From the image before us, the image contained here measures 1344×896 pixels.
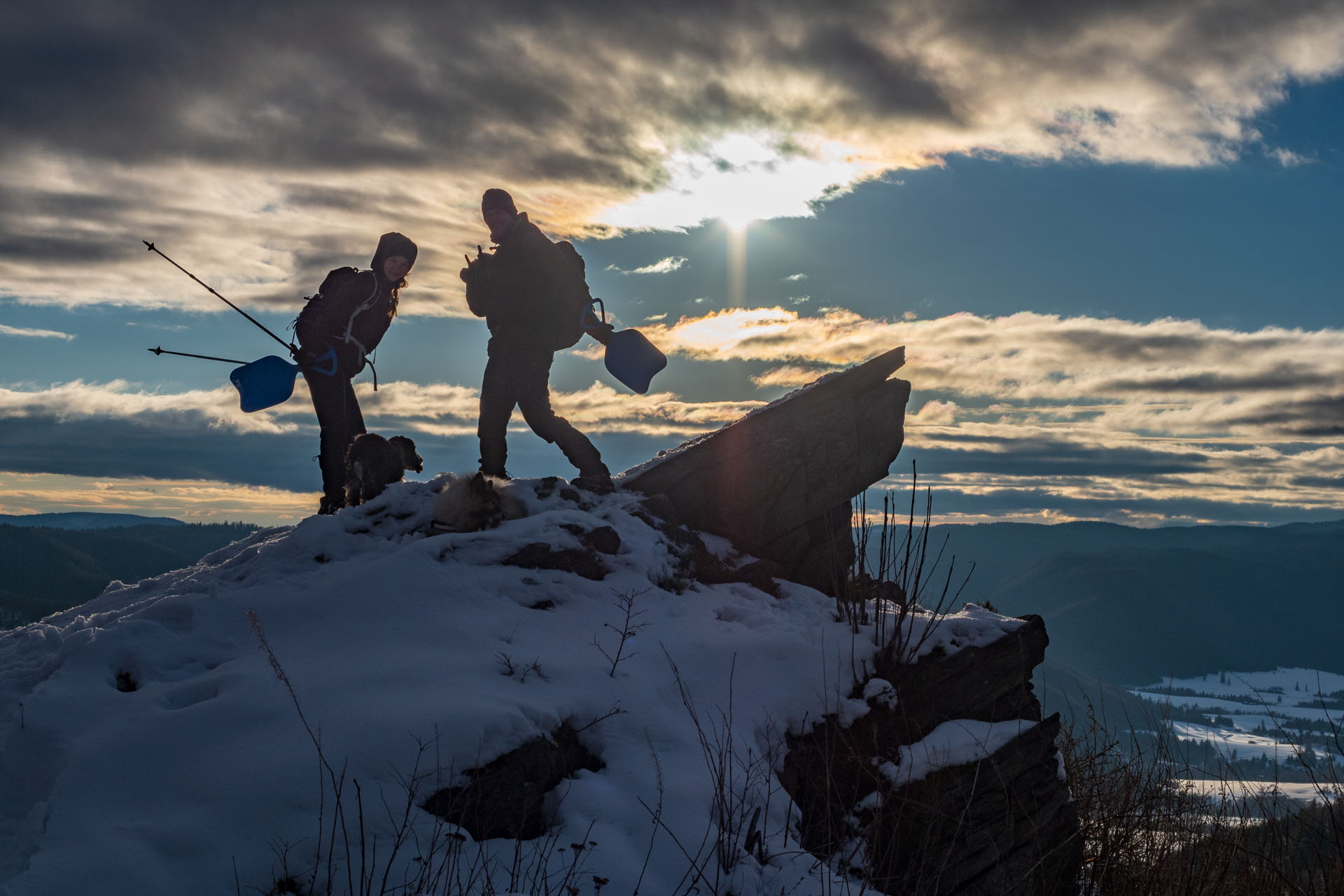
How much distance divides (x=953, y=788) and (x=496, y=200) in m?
6.88

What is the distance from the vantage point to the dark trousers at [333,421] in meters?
8.92

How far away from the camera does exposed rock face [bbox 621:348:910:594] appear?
8.48 metres

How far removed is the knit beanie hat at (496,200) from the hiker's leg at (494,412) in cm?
157

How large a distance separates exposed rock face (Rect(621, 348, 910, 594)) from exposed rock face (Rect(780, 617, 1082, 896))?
6.20 feet

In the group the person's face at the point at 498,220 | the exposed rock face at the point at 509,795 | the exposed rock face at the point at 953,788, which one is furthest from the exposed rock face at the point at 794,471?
the exposed rock face at the point at 509,795

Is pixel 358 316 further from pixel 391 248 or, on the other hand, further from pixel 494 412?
pixel 494 412

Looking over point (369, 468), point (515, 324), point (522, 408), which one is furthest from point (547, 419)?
point (369, 468)

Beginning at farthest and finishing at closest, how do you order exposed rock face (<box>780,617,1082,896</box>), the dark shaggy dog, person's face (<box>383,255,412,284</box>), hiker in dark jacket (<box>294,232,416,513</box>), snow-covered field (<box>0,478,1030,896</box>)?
1. person's face (<box>383,255,412,284</box>)
2. hiker in dark jacket (<box>294,232,416,513</box>)
3. the dark shaggy dog
4. exposed rock face (<box>780,617,1082,896</box>)
5. snow-covered field (<box>0,478,1030,896</box>)

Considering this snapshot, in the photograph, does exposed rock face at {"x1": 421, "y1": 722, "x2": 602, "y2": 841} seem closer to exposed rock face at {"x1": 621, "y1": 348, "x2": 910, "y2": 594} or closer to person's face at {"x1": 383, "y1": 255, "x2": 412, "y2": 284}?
exposed rock face at {"x1": 621, "y1": 348, "x2": 910, "y2": 594}

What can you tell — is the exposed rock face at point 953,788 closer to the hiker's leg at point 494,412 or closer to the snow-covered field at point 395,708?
the snow-covered field at point 395,708

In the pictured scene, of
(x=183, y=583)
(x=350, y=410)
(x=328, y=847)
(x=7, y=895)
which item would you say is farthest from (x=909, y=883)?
(x=350, y=410)

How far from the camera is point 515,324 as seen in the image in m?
8.51

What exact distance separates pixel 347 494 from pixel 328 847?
5119 millimetres

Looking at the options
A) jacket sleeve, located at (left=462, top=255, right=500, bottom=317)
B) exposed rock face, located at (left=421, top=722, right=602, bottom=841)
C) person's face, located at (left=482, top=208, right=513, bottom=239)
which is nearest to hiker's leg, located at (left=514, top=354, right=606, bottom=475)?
jacket sleeve, located at (left=462, top=255, right=500, bottom=317)
